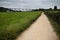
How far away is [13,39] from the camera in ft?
46.1

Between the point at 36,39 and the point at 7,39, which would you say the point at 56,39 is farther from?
the point at 7,39

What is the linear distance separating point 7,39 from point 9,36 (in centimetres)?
83

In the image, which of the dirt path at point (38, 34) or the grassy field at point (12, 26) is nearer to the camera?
the grassy field at point (12, 26)

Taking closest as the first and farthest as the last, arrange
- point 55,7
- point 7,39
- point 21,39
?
point 7,39 → point 21,39 → point 55,7

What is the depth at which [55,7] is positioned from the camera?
279 feet

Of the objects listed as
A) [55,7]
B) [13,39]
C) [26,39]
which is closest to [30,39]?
[26,39]

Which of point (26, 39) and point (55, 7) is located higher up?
point (26, 39)

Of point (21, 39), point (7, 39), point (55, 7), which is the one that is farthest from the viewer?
point (55, 7)

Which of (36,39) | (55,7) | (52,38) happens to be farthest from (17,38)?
(55,7)

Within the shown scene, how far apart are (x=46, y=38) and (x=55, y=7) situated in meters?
70.9

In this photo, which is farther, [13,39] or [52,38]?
[52,38]

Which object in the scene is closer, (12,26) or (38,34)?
(38,34)

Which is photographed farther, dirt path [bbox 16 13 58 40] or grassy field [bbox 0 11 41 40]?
dirt path [bbox 16 13 58 40]

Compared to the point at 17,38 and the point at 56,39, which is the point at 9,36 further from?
the point at 56,39
